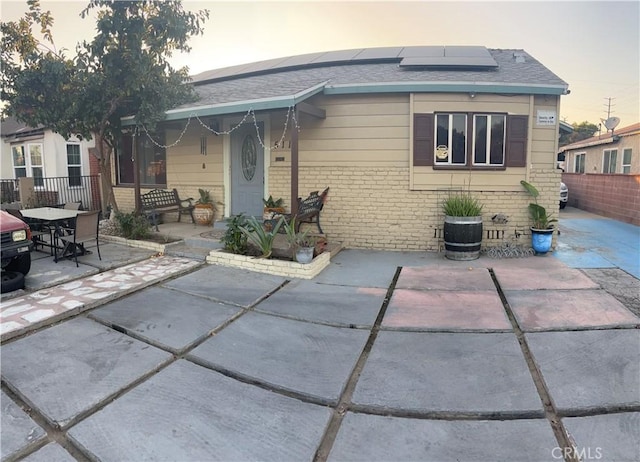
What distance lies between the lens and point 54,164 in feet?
48.8

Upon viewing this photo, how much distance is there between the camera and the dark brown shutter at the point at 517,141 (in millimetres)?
7816

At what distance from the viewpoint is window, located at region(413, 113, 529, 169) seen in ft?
25.8

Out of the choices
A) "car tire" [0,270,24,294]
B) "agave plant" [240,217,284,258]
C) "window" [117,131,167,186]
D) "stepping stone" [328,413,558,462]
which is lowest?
"stepping stone" [328,413,558,462]

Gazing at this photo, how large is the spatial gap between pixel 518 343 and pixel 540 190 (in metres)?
4.99

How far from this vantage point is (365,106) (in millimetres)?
8164

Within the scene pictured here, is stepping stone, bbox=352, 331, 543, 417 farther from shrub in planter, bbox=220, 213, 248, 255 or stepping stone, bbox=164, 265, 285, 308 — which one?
shrub in planter, bbox=220, 213, 248, 255

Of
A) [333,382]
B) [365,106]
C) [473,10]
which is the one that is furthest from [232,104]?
[473,10]

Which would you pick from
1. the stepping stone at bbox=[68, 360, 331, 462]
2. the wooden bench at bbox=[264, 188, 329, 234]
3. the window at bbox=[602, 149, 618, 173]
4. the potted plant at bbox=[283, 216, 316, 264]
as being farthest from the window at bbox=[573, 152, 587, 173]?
the stepping stone at bbox=[68, 360, 331, 462]

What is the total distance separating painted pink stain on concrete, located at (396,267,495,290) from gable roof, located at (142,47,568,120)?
3.34 m

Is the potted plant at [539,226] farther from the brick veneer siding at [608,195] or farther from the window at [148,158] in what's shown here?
the window at [148,158]

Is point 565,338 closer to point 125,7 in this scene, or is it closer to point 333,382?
point 333,382

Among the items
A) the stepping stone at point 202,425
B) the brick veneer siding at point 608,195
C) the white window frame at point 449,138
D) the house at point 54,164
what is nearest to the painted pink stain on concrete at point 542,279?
the white window frame at point 449,138

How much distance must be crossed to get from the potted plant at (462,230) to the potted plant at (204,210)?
5.34 metres

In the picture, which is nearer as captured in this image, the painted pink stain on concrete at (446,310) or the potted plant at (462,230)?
the painted pink stain on concrete at (446,310)
